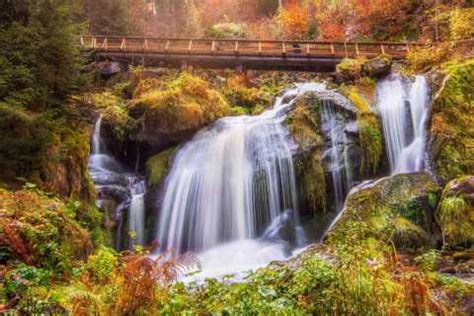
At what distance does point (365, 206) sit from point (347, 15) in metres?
22.6

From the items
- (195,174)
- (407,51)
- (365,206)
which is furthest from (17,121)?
(407,51)

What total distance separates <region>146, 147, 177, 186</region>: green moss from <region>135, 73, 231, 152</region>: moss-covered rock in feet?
1.44

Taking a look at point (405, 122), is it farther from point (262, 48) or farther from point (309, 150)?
point (262, 48)

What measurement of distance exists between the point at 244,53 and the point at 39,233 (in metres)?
15.2

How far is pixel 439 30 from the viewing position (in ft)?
66.5

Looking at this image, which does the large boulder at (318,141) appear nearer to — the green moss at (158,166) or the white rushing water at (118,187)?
the green moss at (158,166)

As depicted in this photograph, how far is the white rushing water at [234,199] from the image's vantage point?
998cm

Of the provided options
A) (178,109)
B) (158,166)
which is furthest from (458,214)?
(178,109)

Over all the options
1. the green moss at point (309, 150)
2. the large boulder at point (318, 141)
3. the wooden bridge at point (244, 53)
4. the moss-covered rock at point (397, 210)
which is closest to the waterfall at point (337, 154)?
the large boulder at point (318, 141)

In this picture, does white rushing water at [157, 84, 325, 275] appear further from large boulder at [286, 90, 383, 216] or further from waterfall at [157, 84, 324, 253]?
large boulder at [286, 90, 383, 216]

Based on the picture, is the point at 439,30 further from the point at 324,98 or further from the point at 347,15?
the point at 324,98

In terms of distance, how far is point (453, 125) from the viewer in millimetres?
10242

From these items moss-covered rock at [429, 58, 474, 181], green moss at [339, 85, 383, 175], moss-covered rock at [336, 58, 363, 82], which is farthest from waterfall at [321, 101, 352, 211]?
moss-covered rock at [336, 58, 363, 82]

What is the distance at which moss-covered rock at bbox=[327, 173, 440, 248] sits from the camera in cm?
780
